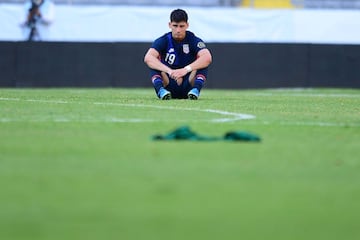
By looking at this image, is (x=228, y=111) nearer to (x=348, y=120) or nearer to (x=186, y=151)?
(x=348, y=120)

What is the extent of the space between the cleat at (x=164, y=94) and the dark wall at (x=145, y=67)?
8.93 metres

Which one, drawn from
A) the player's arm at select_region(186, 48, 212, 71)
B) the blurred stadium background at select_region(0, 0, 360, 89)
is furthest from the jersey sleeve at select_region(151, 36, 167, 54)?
the blurred stadium background at select_region(0, 0, 360, 89)

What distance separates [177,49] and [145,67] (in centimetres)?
908

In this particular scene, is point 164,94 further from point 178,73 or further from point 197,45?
point 197,45

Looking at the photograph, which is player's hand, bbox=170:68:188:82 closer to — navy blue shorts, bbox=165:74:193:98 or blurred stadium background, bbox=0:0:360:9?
navy blue shorts, bbox=165:74:193:98

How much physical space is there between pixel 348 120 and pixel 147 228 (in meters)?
6.47

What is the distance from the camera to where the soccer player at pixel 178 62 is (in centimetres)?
1463

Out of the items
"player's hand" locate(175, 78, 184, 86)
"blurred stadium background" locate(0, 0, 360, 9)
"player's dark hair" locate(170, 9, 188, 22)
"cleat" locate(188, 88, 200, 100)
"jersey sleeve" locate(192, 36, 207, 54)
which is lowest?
"blurred stadium background" locate(0, 0, 360, 9)

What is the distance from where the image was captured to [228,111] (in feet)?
41.0

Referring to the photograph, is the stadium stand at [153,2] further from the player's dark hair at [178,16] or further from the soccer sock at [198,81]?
the player's dark hair at [178,16]

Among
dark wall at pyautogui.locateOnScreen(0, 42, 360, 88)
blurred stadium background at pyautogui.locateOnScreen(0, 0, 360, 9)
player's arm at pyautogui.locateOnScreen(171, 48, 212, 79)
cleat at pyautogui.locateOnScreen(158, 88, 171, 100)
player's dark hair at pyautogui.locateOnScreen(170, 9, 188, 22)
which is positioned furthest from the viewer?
blurred stadium background at pyautogui.locateOnScreen(0, 0, 360, 9)

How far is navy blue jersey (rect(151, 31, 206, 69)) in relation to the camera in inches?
587

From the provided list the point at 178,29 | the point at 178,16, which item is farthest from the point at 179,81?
the point at 178,16

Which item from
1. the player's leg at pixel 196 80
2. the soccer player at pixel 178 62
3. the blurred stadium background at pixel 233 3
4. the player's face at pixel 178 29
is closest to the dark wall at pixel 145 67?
the blurred stadium background at pixel 233 3
